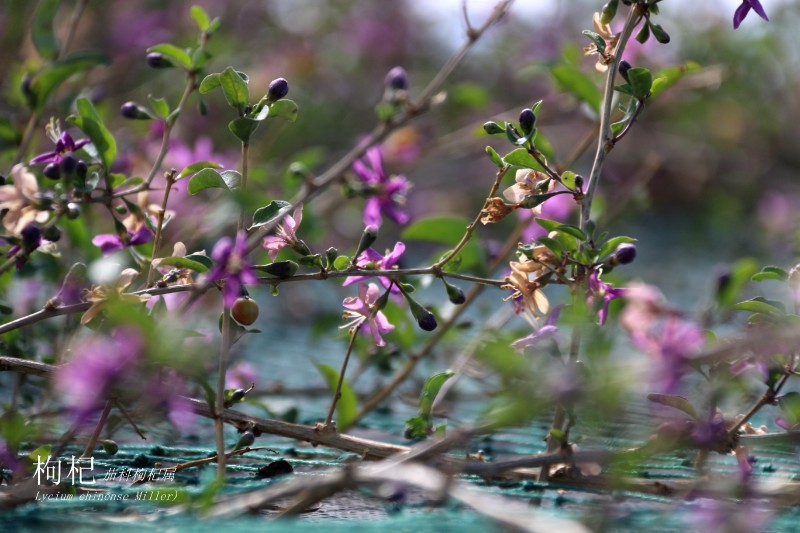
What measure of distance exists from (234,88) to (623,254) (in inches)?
A: 16.6

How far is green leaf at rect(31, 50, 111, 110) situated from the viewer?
1267mm

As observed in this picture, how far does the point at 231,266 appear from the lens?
2.73 feet

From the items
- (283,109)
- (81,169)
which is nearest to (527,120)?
(283,109)

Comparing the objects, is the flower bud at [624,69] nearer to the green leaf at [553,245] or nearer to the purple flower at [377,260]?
the green leaf at [553,245]

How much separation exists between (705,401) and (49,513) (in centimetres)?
59

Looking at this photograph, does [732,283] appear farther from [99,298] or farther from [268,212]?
[99,298]

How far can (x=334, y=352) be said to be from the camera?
1941 mm

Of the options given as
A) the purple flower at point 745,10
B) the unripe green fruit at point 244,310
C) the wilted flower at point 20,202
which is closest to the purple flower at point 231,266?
the unripe green fruit at point 244,310

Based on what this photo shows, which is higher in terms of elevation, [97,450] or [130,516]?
[97,450]

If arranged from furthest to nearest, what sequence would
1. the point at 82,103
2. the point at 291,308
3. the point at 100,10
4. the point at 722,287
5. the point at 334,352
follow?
the point at 100,10
the point at 291,308
the point at 334,352
the point at 722,287
the point at 82,103

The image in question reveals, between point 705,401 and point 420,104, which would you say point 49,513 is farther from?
point 420,104

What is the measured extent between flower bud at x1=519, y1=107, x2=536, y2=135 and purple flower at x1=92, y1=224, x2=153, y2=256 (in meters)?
0.46

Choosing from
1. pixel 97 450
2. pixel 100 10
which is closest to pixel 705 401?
pixel 97 450

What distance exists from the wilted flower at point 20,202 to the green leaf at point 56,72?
0.37 meters
